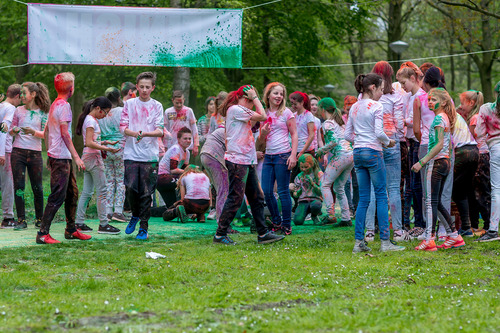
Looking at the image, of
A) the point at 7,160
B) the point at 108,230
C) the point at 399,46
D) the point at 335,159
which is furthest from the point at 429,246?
the point at 399,46

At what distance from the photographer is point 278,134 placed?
27.9ft

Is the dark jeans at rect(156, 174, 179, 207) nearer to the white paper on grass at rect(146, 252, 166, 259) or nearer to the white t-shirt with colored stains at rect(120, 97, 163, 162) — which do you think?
the white t-shirt with colored stains at rect(120, 97, 163, 162)

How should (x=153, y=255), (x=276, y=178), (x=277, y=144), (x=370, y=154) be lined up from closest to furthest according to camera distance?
(x=153, y=255) < (x=370, y=154) < (x=277, y=144) < (x=276, y=178)

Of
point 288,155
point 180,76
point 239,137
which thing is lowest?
point 288,155

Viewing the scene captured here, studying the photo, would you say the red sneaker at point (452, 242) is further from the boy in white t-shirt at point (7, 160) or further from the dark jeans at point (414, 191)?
the boy in white t-shirt at point (7, 160)

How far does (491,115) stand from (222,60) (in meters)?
5.63

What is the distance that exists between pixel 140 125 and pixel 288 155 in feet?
6.79

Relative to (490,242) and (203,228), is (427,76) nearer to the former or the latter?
(490,242)

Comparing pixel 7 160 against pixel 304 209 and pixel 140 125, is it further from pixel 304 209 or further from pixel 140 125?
pixel 304 209

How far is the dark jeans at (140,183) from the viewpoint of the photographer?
7.94m

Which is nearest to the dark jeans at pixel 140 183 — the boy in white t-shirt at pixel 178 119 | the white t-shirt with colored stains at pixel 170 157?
the white t-shirt with colored stains at pixel 170 157

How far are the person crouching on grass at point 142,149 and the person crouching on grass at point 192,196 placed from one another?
6.88ft

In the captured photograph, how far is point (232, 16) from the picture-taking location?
1184cm

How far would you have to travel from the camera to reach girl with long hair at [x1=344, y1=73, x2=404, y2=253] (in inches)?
272
